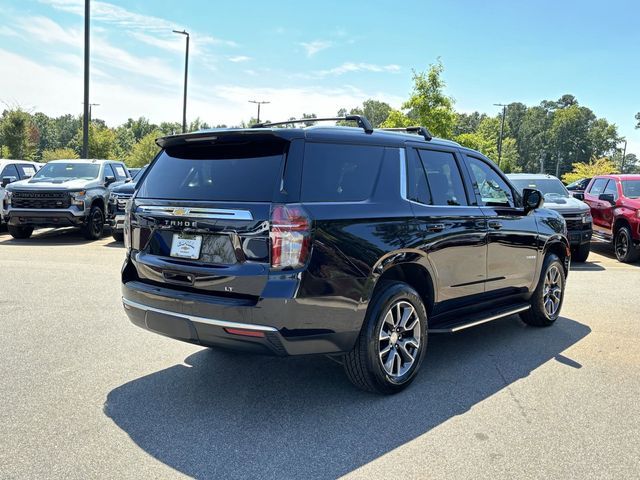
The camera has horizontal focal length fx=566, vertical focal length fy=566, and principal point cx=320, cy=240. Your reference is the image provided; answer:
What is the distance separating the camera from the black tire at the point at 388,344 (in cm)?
390

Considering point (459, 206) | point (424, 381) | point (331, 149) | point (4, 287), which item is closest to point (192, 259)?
point (331, 149)

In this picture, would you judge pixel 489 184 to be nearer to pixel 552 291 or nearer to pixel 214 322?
pixel 552 291

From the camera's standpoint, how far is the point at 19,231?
13328 millimetres

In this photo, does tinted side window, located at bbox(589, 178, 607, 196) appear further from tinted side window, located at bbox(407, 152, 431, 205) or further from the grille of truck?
the grille of truck

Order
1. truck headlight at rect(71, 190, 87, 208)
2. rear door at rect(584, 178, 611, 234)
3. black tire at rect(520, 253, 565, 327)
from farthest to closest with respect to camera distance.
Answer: truck headlight at rect(71, 190, 87, 208) → rear door at rect(584, 178, 611, 234) → black tire at rect(520, 253, 565, 327)

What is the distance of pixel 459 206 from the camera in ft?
16.1

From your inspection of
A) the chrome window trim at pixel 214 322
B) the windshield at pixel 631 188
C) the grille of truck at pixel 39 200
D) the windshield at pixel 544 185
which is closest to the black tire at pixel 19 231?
the grille of truck at pixel 39 200

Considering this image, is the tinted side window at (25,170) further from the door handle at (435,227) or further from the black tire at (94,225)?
the door handle at (435,227)

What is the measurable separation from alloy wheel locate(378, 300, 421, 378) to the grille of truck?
10.7 metres

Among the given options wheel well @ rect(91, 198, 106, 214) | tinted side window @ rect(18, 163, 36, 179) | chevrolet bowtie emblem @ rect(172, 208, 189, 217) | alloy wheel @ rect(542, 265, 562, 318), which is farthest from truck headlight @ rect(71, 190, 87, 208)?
alloy wheel @ rect(542, 265, 562, 318)

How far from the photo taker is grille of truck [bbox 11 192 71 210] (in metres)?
12.7

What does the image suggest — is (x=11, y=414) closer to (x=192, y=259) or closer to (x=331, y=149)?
(x=192, y=259)

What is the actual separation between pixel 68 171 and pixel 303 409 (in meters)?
12.4


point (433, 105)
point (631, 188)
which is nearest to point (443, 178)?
point (631, 188)
